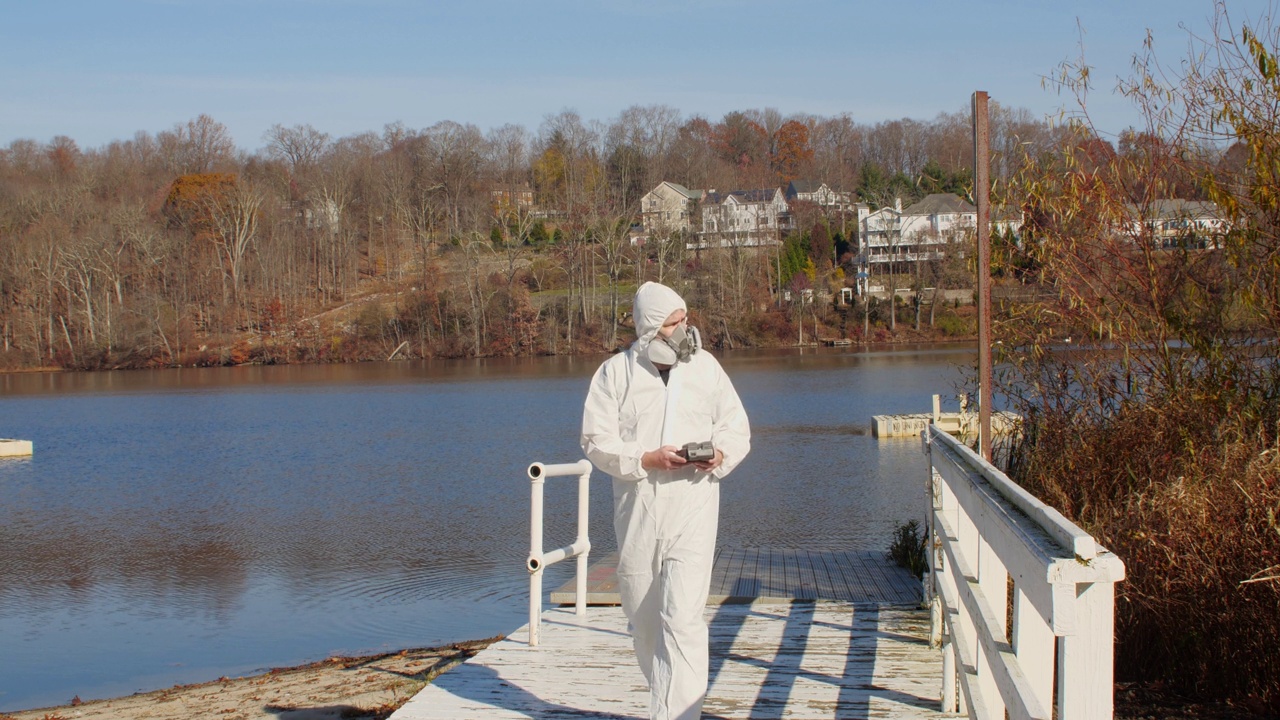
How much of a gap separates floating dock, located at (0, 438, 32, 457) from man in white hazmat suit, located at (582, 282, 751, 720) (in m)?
29.0

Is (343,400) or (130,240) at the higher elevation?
(130,240)

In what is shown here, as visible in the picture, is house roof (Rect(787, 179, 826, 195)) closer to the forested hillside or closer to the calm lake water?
the forested hillside

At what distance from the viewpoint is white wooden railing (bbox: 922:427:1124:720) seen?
77.6 inches

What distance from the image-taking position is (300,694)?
7.76m

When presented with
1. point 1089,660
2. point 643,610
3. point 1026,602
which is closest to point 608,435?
point 643,610

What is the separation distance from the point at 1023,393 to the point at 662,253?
61.3m

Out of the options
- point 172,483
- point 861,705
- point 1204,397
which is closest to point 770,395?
point 172,483

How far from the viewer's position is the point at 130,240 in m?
74.1

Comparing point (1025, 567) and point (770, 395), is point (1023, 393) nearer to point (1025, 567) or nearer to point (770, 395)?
point (1025, 567)

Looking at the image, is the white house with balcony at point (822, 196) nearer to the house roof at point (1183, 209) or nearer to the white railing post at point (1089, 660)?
the house roof at point (1183, 209)

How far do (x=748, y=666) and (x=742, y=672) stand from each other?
0.13m

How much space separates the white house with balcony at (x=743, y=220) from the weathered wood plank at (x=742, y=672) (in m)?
66.8

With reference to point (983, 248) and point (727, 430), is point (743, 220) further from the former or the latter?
point (727, 430)

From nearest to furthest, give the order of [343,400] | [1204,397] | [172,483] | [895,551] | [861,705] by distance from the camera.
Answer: [861,705] < [1204,397] < [895,551] < [172,483] < [343,400]
